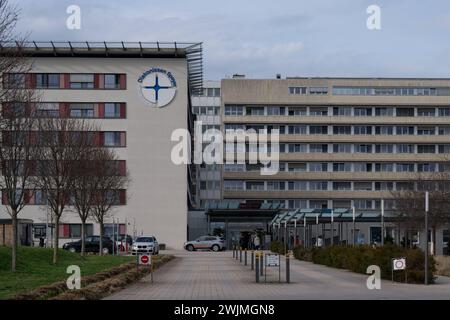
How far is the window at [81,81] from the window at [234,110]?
30.3 meters

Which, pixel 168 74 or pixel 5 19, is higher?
pixel 168 74

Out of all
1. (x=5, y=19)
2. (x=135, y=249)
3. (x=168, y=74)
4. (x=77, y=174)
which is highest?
(x=168, y=74)

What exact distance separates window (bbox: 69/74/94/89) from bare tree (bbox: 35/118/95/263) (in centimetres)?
4444

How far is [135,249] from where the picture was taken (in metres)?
61.0

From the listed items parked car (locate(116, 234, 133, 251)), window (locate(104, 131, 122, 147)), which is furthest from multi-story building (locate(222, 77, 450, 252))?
parked car (locate(116, 234, 133, 251))

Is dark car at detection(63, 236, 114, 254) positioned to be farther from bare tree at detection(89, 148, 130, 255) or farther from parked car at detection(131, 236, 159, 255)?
bare tree at detection(89, 148, 130, 255)

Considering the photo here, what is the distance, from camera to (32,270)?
3084cm

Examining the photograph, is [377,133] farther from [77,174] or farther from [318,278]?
[318,278]

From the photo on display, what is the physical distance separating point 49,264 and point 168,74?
54954 mm

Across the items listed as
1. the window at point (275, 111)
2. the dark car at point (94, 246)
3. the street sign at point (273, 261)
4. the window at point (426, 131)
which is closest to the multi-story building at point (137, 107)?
the dark car at point (94, 246)
